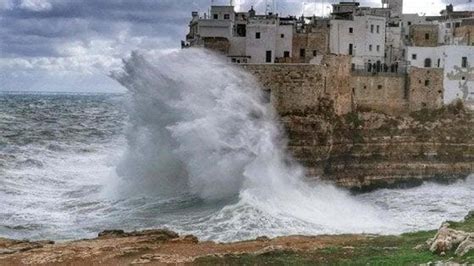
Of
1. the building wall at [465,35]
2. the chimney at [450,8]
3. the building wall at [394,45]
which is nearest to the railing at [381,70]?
the building wall at [394,45]

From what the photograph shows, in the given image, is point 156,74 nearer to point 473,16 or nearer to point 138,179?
point 138,179

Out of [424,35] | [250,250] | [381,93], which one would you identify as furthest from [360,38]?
[250,250]

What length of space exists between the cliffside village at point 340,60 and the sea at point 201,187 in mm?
2367

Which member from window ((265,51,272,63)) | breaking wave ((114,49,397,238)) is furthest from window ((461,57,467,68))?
breaking wave ((114,49,397,238))

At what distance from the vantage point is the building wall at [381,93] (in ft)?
129

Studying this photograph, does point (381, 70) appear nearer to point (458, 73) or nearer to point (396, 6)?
point (458, 73)

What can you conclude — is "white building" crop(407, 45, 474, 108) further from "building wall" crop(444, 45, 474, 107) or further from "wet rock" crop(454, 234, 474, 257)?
"wet rock" crop(454, 234, 474, 257)

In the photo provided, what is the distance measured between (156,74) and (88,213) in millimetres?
8891

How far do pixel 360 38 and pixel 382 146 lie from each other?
794cm

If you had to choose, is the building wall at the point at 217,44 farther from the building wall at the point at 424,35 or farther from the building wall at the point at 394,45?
the building wall at the point at 424,35

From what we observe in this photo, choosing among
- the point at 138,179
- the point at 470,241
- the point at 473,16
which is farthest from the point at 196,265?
the point at 473,16

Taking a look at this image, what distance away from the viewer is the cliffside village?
116 feet

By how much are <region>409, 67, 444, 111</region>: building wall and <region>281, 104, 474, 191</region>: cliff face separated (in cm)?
55

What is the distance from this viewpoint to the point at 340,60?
37094mm
